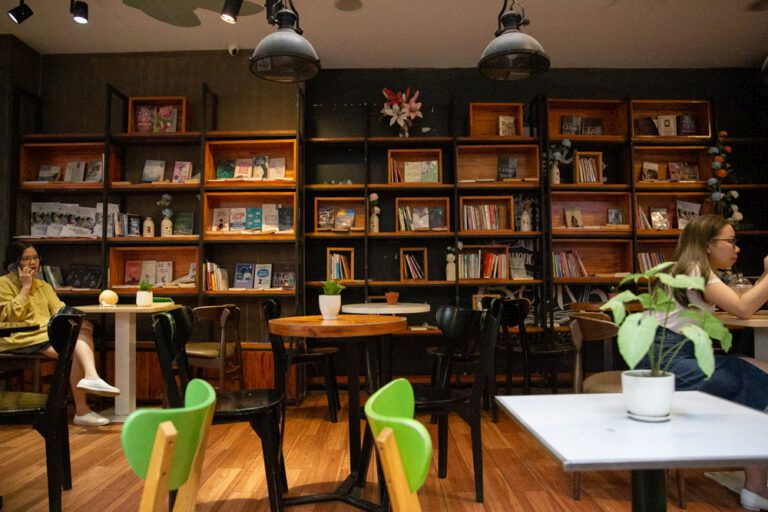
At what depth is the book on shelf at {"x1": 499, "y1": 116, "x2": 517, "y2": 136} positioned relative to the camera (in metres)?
5.29

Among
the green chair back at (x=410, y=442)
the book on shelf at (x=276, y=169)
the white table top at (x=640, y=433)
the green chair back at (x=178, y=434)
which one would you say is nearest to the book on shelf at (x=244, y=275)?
the book on shelf at (x=276, y=169)

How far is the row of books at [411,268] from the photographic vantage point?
205 inches

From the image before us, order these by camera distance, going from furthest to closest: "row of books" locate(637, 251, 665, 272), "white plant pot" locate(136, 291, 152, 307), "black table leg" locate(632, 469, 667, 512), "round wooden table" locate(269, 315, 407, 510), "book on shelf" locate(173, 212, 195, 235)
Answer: "row of books" locate(637, 251, 665, 272) < "book on shelf" locate(173, 212, 195, 235) < "white plant pot" locate(136, 291, 152, 307) < "round wooden table" locate(269, 315, 407, 510) < "black table leg" locate(632, 469, 667, 512)

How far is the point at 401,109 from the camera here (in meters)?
5.27

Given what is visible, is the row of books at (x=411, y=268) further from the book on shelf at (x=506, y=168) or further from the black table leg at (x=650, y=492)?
the black table leg at (x=650, y=492)

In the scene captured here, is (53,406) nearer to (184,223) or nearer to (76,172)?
(184,223)

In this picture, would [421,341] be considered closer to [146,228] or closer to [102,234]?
[146,228]

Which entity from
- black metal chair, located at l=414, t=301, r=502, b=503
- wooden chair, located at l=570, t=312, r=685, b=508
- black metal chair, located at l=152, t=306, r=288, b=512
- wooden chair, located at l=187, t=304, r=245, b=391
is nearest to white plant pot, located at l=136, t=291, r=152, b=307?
wooden chair, located at l=187, t=304, r=245, b=391

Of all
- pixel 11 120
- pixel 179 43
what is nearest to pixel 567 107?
pixel 179 43

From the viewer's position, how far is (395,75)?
5.58m

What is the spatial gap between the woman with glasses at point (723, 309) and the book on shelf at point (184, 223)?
4.16 m

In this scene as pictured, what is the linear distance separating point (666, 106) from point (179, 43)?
16.1ft

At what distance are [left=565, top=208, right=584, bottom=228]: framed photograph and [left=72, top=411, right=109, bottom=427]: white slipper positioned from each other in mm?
4403

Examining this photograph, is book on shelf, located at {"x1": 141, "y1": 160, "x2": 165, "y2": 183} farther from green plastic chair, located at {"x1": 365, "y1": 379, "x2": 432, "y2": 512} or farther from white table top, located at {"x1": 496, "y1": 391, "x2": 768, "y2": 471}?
green plastic chair, located at {"x1": 365, "y1": 379, "x2": 432, "y2": 512}
